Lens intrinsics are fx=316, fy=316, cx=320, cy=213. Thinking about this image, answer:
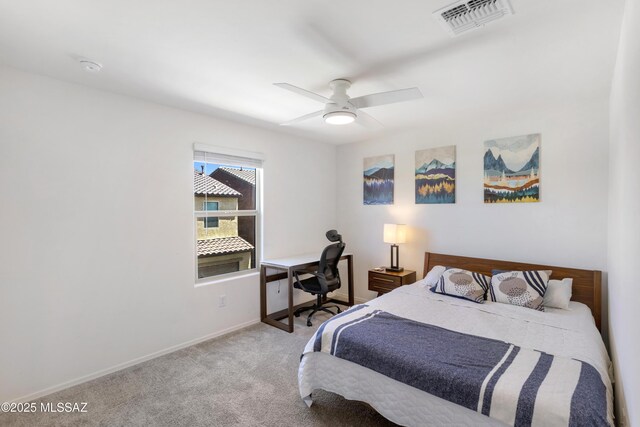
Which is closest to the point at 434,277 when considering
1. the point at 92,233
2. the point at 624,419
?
the point at 624,419

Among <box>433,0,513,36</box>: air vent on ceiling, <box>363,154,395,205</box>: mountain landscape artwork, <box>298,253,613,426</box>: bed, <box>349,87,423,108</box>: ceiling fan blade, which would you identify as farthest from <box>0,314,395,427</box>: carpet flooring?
<box>433,0,513,36</box>: air vent on ceiling

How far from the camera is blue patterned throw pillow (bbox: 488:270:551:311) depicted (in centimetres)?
270

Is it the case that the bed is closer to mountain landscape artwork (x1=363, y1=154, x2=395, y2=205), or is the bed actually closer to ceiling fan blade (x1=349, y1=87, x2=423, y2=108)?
ceiling fan blade (x1=349, y1=87, x2=423, y2=108)

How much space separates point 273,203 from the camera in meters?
4.03

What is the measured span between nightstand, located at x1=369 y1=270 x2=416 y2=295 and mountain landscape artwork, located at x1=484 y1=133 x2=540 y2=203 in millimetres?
1261

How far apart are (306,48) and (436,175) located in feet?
8.16

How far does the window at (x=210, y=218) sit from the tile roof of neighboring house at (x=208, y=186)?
11 centimetres

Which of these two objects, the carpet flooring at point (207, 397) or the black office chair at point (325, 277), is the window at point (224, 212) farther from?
the carpet flooring at point (207, 397)

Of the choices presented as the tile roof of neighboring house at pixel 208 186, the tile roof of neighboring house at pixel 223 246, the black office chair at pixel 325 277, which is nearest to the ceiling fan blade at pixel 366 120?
the black office chair at pixel 325 277

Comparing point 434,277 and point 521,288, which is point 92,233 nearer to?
point 434,277

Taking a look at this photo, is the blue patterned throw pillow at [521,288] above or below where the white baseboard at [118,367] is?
above

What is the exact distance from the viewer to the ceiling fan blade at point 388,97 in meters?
2.08

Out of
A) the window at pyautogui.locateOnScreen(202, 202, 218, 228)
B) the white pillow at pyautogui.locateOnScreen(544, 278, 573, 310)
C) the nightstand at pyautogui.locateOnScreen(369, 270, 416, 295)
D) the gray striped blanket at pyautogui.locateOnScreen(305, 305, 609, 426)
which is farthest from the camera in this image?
the nightstand at pyautogui.locateOnScreen(369, 270, 416, 295)

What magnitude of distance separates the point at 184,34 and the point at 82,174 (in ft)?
4.99
